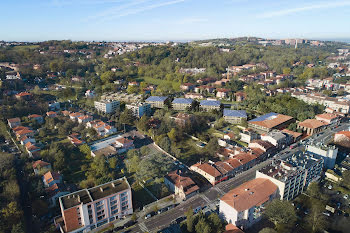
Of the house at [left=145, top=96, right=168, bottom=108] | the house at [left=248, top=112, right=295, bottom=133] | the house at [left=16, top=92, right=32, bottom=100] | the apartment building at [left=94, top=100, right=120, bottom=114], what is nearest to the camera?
the house at [left=248, top=112, right=295, bottom=133]

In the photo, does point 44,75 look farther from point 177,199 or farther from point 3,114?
point 177,199

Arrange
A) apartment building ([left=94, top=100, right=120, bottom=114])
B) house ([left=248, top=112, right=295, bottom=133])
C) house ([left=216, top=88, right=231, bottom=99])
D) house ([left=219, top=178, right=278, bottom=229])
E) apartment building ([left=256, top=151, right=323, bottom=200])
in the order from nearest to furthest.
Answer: house ([left=219, top=178, right=278, bottom=229]), apartment building ([left=256, top=151, right=323, bottom=200]), house ([left=248, top=112, right=295, bottom=133]), apartment building ([left=94, top=100, right=120, bottom=114]), house ([left=216, top=88, right=231, bottom=99])

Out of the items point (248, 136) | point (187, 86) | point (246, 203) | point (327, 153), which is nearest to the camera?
point (246, 203)

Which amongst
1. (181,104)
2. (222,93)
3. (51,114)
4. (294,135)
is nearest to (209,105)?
(181,104)

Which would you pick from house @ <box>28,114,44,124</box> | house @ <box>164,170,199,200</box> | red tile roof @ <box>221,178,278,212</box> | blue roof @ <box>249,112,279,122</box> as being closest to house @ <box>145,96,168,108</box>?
blue roof @ <box>249,112,279,122</box>

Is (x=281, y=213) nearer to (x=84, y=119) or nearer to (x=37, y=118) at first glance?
(x=84, y=119)

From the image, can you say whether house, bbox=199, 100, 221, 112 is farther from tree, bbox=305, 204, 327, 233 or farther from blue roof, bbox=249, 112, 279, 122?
tree, bbox=305, 204, 327, 233
